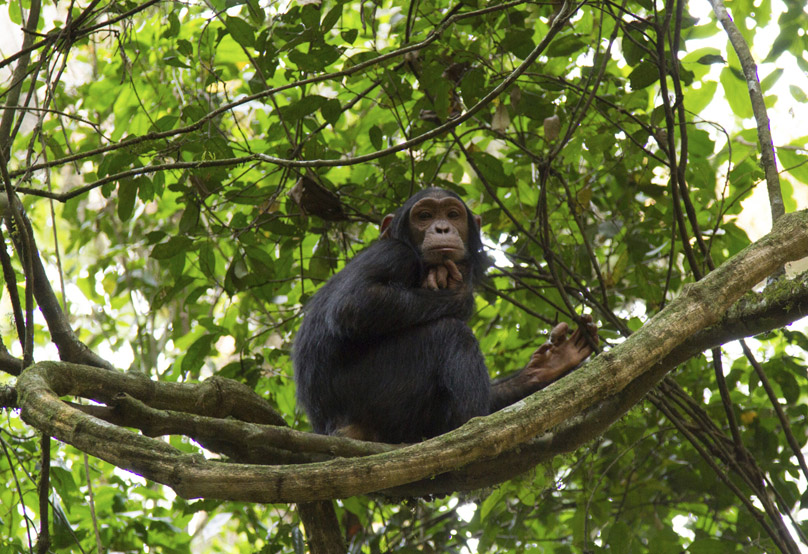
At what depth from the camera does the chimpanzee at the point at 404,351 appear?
13.6 feet

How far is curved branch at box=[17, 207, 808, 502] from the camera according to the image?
83.4 inches

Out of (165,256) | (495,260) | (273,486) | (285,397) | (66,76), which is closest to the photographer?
(273,486)

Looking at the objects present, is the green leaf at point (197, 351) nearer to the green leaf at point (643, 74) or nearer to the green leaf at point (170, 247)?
the green leaf at point (170, 247)

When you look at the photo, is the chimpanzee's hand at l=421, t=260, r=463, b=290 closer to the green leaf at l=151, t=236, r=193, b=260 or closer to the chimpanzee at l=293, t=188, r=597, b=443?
the chimpanzee at l=293, t=188, r=597, b=443

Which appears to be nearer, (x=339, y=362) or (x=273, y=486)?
(x=273, y=486)

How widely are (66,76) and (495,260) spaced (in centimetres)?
573

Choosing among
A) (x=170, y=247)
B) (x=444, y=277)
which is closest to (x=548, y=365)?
(x=444, y=277)

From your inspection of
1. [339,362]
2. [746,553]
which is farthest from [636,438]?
[339,362]

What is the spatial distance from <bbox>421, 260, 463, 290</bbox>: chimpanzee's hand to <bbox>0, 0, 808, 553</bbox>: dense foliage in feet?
1.06

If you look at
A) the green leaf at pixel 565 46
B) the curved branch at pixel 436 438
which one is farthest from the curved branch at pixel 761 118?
the green leaf at pixel 565 46

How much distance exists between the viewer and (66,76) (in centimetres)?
845

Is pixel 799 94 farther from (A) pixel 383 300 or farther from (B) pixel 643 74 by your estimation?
(A) pixel 383 300

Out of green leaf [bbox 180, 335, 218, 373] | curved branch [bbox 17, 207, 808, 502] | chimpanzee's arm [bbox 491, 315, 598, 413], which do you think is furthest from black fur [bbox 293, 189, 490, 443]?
curved branch [bbox 17, 207, 808, 502]

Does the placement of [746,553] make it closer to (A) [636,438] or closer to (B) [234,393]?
(A) [636,438]
